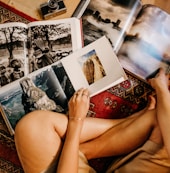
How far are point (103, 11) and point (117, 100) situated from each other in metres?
0.31

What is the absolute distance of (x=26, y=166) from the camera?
2.98 feet

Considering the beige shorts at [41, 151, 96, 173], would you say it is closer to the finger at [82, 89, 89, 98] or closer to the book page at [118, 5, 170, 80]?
the finger at [82, 89, 89, 98]

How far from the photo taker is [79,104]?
1005 mm

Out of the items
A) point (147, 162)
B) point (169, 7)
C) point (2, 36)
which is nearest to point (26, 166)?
point (147, 162)

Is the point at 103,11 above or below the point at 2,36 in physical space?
above

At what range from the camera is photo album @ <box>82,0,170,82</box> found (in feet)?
3.69

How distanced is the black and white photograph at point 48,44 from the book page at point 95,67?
4 cm

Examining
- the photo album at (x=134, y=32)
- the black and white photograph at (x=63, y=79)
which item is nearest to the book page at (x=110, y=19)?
the photo album at (x=134, y=32)

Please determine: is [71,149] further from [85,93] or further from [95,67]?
[95,67]

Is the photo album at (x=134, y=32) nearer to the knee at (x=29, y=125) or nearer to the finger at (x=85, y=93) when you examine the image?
the finger at (x=85, y=93)

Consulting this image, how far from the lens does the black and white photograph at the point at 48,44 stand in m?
1.14

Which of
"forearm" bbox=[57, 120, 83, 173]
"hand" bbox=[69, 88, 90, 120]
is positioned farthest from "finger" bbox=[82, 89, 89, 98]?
"forearm" bbox=[57, 120, 83, 173]

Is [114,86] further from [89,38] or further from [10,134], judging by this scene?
[10,134]

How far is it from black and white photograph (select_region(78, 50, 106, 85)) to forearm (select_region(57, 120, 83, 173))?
0.20 metres
